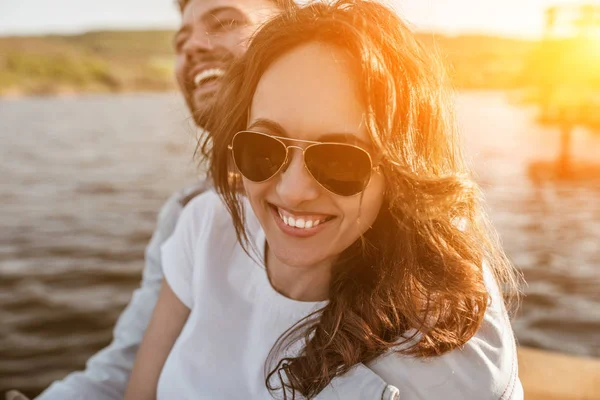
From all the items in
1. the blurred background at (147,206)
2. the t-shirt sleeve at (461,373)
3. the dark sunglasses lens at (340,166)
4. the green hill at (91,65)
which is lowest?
the green hill at (91,65)

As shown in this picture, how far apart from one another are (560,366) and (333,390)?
6.25 ft

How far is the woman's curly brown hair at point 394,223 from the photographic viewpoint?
1.50 meters

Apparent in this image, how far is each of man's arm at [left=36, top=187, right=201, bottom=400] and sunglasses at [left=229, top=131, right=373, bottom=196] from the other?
1.46 metres

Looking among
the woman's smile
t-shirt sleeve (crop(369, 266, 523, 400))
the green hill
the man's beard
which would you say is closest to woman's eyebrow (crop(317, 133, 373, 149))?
the woman's smile

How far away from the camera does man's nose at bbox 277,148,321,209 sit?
1.55 m

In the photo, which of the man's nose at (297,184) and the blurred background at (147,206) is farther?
the blurred background at (147,206)

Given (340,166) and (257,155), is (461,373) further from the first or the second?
(257,155)

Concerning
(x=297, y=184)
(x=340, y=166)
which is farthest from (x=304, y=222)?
(x=340, y=166)

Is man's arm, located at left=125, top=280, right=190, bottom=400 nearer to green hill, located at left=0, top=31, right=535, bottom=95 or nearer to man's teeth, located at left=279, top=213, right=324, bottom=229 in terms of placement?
man's teeth, located at left=279, top=213, right=324, bottom=229

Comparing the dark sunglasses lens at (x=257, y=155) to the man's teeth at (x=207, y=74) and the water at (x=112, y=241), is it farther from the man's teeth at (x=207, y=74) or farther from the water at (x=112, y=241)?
the man's teeth at (x=207, y=74)

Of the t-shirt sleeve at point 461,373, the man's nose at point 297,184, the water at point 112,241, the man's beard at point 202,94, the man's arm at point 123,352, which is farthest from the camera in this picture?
the water at point 112,241

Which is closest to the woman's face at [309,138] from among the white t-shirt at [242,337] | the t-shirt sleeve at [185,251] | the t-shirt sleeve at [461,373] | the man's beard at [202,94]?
the white t-shirt at [242,337]

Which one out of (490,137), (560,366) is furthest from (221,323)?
(490,137)

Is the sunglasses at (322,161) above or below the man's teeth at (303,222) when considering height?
above
